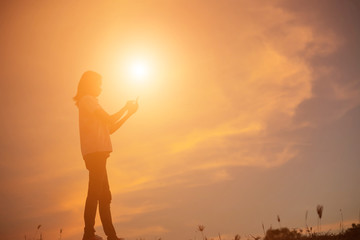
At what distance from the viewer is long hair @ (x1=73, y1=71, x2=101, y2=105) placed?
621 centimetres

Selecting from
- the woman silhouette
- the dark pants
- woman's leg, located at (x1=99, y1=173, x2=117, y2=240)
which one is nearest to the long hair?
the woman silhouette

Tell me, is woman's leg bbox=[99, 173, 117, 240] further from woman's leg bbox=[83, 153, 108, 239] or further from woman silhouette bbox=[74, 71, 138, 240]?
woman's leg bbox=[83, 153, 108, 239]

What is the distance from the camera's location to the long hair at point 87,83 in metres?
6.21

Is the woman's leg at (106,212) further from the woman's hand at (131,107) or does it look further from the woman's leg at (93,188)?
the woman's hand at (131,107)

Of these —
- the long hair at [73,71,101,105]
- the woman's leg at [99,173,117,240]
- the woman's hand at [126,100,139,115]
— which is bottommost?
the woman's leg at [99,173,117,240]

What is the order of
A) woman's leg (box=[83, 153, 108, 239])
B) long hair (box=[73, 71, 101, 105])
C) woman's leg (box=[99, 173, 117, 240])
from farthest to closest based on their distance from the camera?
long hair (box=[73, 71, 101, 105]), woman's leg (box=[99, 173, 117, 240]), woman's leg (box=[83, 153, 108, 239])

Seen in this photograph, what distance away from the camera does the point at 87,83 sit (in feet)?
20.4

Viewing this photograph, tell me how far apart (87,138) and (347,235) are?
5626 millimetres

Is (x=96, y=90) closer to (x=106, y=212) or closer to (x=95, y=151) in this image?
(x=95, y=151)

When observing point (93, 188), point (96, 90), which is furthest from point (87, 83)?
point (93, 188)

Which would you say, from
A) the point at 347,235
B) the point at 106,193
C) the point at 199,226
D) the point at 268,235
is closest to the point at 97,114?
the point at 106,193

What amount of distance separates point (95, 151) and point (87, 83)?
1.34m

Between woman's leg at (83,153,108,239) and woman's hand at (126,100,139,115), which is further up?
woman's hand at (126,100,139,115)

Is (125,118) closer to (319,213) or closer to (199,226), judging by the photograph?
(199,226)
